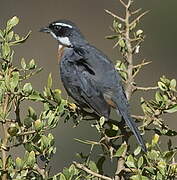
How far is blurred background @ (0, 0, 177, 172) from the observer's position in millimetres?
11039

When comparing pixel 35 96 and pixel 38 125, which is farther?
pixel 35 96

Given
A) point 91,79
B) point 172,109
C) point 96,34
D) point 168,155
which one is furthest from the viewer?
point 96,34

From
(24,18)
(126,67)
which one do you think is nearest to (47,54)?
(24,18)

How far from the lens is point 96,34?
13.1 meters

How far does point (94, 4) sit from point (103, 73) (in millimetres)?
9915

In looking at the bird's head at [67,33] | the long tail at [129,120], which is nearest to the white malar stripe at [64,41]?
the bird's head at [67,33]

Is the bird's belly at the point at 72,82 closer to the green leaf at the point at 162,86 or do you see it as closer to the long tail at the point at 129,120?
the long tail at the point at 129,120

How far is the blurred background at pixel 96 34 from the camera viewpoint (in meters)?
11.0

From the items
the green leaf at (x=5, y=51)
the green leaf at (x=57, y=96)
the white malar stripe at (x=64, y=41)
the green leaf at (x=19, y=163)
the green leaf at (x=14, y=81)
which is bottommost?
the green leaf at (x=19, y=163)

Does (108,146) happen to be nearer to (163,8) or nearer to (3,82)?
(3,82)

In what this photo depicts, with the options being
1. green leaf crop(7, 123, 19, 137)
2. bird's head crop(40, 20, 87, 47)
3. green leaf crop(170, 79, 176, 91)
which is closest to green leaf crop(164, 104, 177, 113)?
green leaf crop(170, 79, 176, 91)

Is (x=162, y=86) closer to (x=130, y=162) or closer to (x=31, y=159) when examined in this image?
(x=130, y=162)

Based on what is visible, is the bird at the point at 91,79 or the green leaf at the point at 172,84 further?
the bird at the point at 91,79

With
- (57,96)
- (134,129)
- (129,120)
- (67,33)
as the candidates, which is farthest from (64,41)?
(57,96)
